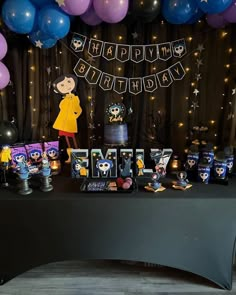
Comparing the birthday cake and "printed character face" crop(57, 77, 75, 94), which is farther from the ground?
"printed character face" crop(57, 77, 75, 94)

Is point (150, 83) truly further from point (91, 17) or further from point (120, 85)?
point (91, 17)

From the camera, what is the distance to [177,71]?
6.40ft

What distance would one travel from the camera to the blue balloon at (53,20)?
61.7 inches

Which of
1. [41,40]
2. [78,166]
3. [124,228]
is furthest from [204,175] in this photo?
[41,40]

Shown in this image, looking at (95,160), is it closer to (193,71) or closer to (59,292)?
(59,292)

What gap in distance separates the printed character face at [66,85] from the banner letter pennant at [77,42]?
0.23 meters

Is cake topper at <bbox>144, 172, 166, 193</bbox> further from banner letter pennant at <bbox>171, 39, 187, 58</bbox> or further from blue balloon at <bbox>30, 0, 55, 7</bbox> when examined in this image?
blue balloon at <bbox>30, 0, 55, 7</bbox>

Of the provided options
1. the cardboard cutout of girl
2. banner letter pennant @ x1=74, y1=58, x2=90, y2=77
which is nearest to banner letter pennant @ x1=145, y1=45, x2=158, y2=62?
banner letter pennant @ x1=74, y1=58, x2=90, y2=77

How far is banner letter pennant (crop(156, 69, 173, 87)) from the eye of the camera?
1.96 meters

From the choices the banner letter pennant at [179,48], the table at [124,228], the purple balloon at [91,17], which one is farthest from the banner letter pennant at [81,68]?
the table at [124,228]

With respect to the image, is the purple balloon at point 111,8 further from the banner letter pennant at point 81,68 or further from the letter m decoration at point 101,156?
the letter m decoration at point 101,156

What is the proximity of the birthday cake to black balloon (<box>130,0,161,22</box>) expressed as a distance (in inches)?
23.1

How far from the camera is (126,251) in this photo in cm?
162

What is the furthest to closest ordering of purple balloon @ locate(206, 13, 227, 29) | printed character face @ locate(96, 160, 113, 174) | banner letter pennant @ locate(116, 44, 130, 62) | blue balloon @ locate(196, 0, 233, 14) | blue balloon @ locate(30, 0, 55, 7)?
1. banner letter pennant @ locate(116, 44, 130, 62)
2. printed character face @ locate(96, 160, 113, 174)
3. purple balloon @ locate(206, 13, 227, 29)
4. blue balloon @ locate(30, 0, 55, 7)
5. blue balloon @ locate(196, 0, 233, 14)
